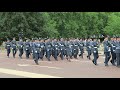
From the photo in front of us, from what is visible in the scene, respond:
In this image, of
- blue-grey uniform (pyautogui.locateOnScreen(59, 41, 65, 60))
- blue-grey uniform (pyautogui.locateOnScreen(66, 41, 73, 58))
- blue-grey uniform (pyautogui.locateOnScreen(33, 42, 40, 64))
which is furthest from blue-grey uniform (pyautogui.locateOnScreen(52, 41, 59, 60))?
blue-grey uniform (pyautogui.locateOnScreen(33, 42, 40, 64))

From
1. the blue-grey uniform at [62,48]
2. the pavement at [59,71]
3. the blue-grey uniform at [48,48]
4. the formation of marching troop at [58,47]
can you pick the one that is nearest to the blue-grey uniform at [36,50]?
the formation of marching troop at [58,47]

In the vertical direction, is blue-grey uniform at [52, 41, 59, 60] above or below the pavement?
above

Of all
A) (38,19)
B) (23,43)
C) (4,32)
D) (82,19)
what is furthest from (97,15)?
(23,43)

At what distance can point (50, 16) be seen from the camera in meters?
72.1

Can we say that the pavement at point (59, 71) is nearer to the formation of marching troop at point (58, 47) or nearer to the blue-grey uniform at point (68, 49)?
the formation of marching troop at point (58, 47)

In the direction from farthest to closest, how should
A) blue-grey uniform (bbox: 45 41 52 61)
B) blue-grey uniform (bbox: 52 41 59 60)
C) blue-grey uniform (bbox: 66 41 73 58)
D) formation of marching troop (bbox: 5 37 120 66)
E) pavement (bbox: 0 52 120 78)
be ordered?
blue-grey uniform (bbox: 52 41 59 60), blue-grey uniform (bbox: 45 41 52 61), blue-grey uniform (bbox: 66 41 73 58), formation of marching troop (bbox: 5 37 120 66), pavement (bbox: 0 52 120 78)

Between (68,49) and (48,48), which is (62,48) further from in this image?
(48,48)

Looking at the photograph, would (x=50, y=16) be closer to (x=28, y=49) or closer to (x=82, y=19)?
(x=82, y=19)

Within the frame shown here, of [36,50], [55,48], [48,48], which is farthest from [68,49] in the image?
[36,50]

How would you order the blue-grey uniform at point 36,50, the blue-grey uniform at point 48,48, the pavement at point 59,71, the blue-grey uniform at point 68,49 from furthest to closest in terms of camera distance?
the blue-grey uniform at point 48,48 < the blue-grey uniform at point 68,49 < the blue-grey uniform at point 36,50 < the pavement at point 59,71

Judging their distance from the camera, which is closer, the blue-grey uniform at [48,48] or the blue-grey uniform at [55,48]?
the blue-grey uniform at [48,48]

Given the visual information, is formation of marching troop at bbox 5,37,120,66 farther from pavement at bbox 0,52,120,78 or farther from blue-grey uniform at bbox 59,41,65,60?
pavement at bbox 0,52,120,78
